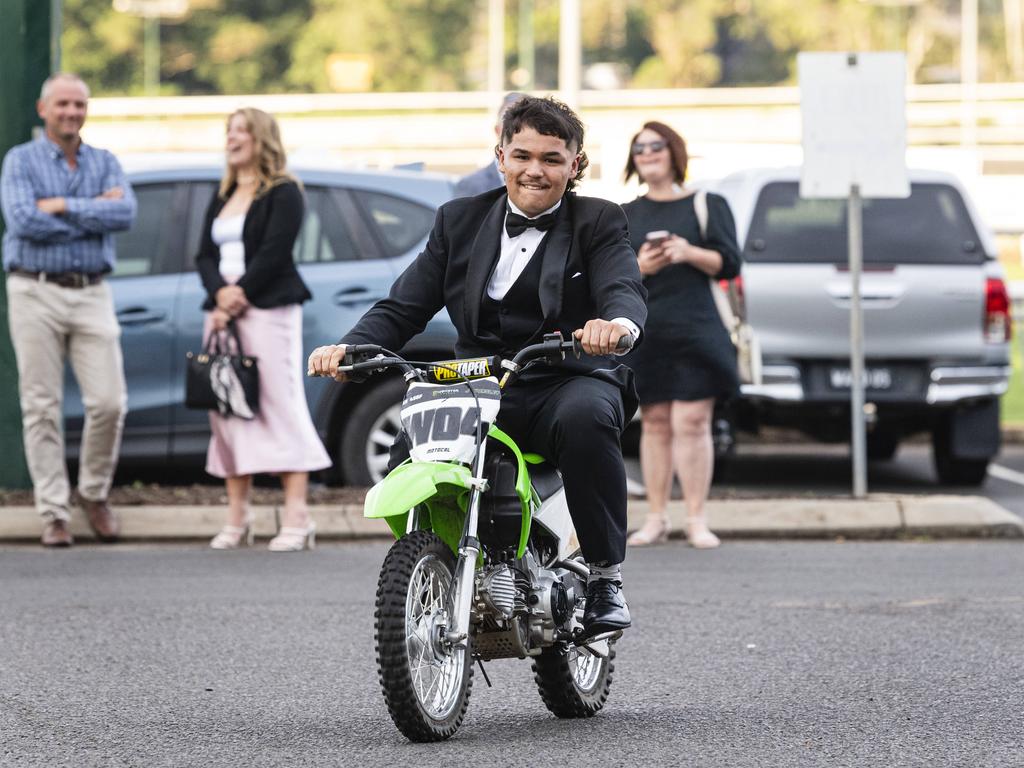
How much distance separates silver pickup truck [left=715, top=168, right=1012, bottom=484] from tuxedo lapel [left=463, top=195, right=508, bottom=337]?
675 cm

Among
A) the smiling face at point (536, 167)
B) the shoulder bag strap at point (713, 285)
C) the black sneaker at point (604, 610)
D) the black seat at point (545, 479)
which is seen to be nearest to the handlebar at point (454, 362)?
the black seat at point (545, 479)

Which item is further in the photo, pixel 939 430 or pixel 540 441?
pixel 939 430

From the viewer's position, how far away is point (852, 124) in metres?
Answer: 11.4

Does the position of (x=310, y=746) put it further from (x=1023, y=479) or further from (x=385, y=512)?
(x=1023, y=479)

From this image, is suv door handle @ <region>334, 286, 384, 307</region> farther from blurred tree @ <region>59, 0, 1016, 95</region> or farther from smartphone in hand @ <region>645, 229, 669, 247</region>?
blurred tree @ <region>59, 0, 1016, 95</region>

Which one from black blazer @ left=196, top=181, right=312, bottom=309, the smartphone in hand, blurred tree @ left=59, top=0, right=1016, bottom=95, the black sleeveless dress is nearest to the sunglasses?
the black sleeveless dress

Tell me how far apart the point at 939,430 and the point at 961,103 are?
177 feet

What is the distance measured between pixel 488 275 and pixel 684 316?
418 centimetres

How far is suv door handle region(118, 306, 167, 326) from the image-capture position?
11023mm

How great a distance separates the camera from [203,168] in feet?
37.8

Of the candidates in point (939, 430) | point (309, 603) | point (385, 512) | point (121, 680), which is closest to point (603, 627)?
point (385, 512)

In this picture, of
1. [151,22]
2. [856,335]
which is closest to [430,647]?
[856,335]

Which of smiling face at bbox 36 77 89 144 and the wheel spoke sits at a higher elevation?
smiling face at bbox 36 77 89 144

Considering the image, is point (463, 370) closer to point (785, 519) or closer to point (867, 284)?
point (785, 519)
